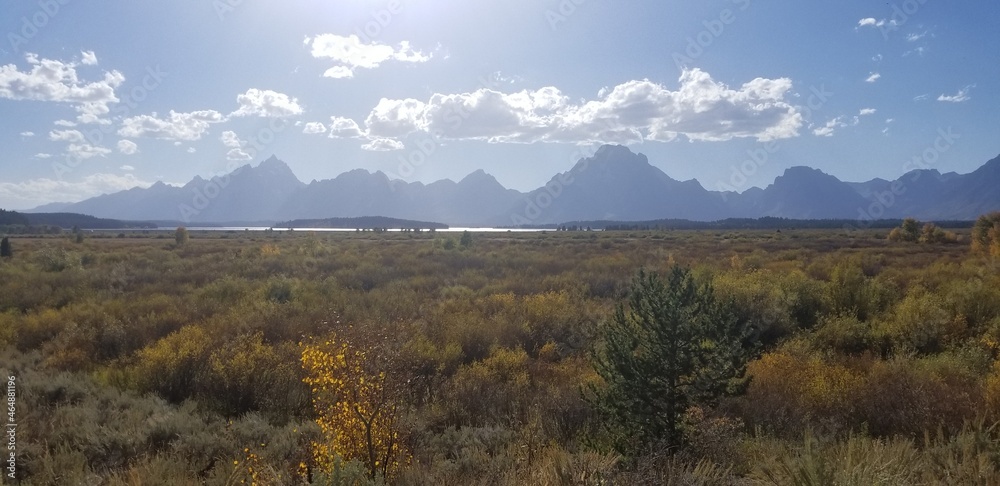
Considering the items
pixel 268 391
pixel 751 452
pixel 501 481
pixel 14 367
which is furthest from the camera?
pixel 14 367

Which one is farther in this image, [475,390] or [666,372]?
[475,390]

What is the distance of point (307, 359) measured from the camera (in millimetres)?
5023

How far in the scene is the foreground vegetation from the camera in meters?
5.01

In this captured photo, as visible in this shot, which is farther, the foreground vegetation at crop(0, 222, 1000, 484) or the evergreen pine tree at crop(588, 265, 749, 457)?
the evergreen pine tree at crop(588, 265, 749, 457)

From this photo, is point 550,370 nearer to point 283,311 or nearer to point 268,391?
point 268,391

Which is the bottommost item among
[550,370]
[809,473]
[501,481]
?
[550,370]

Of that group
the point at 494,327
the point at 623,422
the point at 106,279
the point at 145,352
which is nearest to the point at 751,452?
the point at 623,422

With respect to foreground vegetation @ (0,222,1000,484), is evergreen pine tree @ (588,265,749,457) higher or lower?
higher

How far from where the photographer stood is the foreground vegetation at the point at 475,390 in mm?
5008

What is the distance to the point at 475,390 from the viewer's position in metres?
8.39

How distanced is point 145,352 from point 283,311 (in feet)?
15.1

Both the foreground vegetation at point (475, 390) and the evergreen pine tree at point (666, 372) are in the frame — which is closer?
the foreground vegetation at point (475, 390)

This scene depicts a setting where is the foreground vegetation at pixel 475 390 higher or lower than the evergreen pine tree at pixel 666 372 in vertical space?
lower

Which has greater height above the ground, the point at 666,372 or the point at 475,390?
the point at 666,372
